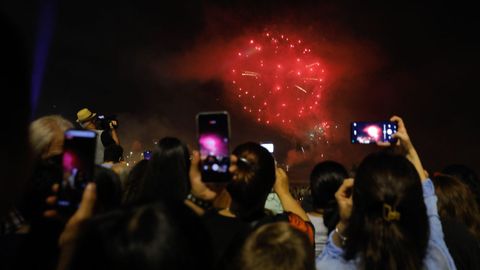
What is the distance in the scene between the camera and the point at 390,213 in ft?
6.08

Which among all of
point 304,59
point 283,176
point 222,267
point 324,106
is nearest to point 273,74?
point 304,59

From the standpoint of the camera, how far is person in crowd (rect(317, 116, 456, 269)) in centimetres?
187

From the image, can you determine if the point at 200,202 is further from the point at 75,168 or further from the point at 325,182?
the point at 325,182

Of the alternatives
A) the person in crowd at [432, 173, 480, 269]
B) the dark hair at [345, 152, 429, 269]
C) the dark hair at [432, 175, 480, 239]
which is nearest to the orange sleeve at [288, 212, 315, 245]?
the dark hair at [345, 152, 429, 269]

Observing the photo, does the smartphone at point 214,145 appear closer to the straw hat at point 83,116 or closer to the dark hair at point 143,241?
the dark hair at point 143,241

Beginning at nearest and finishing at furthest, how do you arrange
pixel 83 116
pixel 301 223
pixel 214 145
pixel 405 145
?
pixel 214 145 → pixel 301 223 → pixel 405 145 → pixel 83 116

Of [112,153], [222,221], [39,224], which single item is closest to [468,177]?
[222,221]

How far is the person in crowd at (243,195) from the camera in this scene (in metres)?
2.15

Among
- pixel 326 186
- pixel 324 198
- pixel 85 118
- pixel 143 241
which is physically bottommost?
pixel 324 198

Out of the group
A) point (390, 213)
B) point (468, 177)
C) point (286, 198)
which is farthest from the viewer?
point (468, 177)

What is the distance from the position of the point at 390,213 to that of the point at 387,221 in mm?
51

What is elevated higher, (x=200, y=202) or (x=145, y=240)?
(x=145, y=240)

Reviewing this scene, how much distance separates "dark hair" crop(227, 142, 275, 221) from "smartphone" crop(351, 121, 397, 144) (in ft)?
3.87

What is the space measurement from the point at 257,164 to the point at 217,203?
453mm
